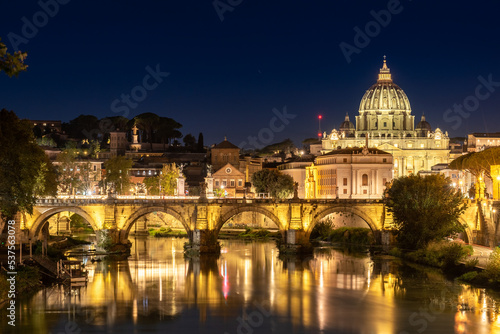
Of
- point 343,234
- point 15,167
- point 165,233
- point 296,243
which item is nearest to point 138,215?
point 296,243

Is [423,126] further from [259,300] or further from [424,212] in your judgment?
[259,300]

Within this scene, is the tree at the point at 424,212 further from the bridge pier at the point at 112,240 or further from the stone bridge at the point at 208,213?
the bridge pier at the point at 112,240

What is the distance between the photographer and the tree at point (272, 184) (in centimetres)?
10156

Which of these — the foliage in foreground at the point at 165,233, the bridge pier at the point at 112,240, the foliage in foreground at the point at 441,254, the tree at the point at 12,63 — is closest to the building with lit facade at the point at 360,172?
the foliage in foreground at the point at 165,233

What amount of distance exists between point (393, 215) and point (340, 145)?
94574 millimetres

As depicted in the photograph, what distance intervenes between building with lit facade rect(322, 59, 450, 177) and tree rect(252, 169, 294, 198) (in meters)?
46.4

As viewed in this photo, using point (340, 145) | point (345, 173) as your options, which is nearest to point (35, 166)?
point (345, 173)

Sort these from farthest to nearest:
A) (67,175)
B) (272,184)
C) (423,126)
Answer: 1. (423,126)
2. (272,184)
3. (67,175)

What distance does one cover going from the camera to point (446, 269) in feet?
167

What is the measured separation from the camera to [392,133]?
529 feet

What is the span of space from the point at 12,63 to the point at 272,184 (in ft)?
270

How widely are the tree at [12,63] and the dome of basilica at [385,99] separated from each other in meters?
148

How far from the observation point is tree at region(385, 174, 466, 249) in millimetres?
57688

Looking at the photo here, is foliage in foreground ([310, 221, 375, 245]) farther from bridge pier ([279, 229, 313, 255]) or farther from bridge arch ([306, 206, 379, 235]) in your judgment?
bridge pier ([279, 229, 313, 255])
